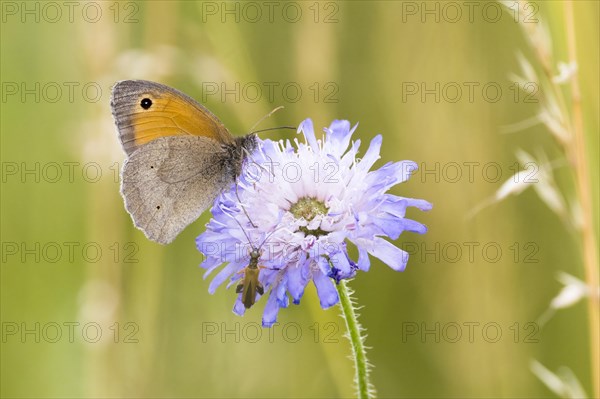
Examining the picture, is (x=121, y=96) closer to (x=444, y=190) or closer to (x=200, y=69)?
(x=200, y=69)

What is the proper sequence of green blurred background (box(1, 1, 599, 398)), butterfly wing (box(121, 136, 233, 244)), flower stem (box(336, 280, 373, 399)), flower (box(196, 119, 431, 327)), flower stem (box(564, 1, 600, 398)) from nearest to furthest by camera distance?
flower stem (box(336, 280, 373, 399)) → flower (box(196, 119, 431, 327)) → flower stem (box(564, 1, 600, 398)) → butterfly wing (box(121, 136, 233, 244)) → green blurred background (box(1, 1, 599, 398))

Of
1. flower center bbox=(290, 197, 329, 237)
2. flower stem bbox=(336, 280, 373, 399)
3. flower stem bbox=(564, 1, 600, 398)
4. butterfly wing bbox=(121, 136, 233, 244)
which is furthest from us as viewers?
butterfly wing bbox=(121, 136, 233, 244)

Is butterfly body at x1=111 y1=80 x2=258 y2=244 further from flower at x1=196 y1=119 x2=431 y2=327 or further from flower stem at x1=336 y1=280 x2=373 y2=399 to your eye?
flower stem at x1=336 y1=280 x2=373 y2=399

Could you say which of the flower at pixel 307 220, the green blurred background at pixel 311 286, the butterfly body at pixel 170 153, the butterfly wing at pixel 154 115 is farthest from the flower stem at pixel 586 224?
the butterfly wing at pixel 154 115

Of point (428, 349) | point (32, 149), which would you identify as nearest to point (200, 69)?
point (32, 149)

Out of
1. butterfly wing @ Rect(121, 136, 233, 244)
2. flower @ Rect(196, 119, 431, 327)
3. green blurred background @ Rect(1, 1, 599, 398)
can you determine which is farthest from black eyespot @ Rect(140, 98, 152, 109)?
green blurred background @ Rect(1, 1, 599, 398)
